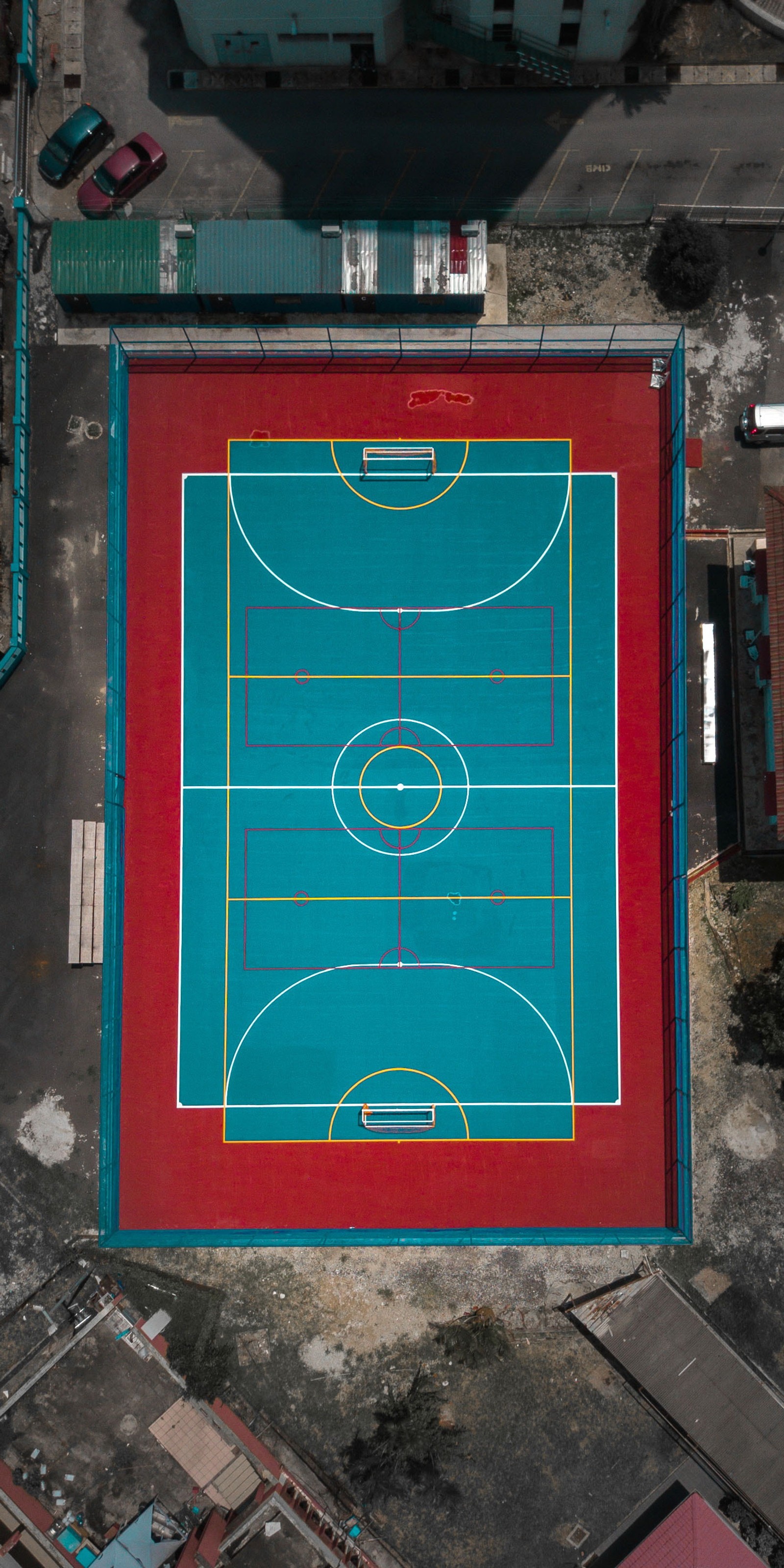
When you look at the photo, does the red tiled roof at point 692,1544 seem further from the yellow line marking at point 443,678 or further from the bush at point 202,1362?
the yellow line marking at point 443,678

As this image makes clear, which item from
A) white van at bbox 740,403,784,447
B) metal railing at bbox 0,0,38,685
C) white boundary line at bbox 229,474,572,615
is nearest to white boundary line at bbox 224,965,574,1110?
white boundary line at bbox 229,474,572,615

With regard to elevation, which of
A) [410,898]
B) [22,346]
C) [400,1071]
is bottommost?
[400,1071]

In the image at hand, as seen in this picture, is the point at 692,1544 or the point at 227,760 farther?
the point at 227,760

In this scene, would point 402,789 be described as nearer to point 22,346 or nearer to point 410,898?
point 410,898

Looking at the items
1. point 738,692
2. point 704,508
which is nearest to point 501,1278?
point 738,692

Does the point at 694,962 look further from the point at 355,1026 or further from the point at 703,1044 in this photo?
the point at 355,1026

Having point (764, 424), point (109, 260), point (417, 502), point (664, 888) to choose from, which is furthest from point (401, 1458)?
point (109, 260)

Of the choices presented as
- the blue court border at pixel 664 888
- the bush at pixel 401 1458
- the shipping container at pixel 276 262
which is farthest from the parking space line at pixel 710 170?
the bush at pixel 401 1458

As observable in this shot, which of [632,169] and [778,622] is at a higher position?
[632,169]
